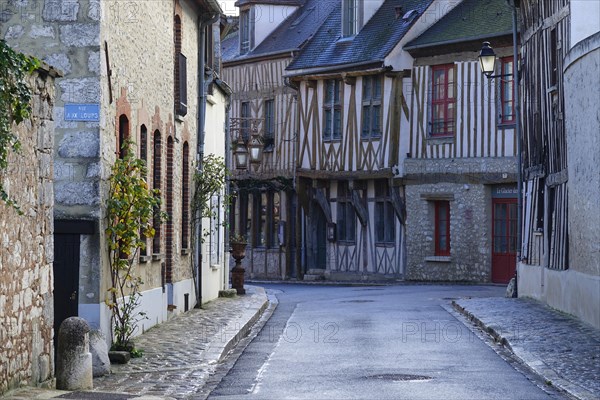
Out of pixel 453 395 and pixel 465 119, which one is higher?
pixel 465 119

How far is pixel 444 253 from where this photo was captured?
112 ft

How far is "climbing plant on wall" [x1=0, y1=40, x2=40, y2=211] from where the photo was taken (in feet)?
28.6

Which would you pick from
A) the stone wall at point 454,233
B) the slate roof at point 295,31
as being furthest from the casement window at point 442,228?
the slate roof at point 295,31

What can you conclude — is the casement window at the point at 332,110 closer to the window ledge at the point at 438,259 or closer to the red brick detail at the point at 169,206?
the window ledge at the point at 438,259

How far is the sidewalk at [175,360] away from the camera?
1057cm

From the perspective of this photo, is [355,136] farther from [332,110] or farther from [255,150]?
[255,150]

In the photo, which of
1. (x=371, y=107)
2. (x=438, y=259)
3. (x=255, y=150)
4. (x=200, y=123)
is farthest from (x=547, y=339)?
(x=255, y=150)

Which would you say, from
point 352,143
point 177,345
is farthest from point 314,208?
point 177,345

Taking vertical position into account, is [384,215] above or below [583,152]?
below

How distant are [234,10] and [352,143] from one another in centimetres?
1050

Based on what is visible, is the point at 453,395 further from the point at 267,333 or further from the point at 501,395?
the point at 267,333

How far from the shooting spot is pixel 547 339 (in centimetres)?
1580

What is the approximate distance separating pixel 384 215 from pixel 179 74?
1676 cm

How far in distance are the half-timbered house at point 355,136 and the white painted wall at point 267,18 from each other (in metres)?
3.25
